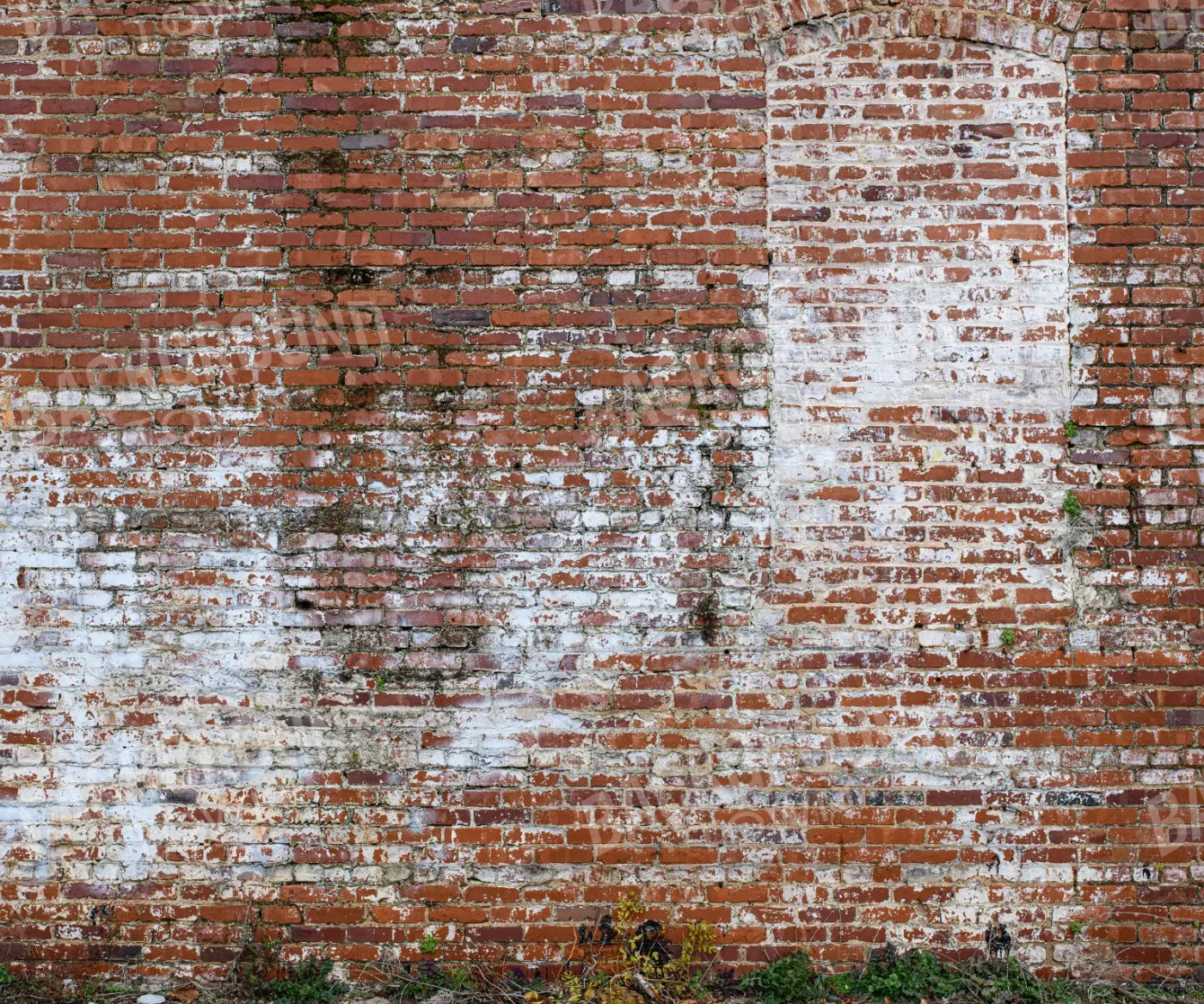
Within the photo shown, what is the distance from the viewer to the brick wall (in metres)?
3.41

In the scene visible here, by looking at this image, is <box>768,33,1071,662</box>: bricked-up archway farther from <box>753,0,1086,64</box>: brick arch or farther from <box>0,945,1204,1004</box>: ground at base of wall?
<box>0,945,1204,1004</box>: ground at base of wall

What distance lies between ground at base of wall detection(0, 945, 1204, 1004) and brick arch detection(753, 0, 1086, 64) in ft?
11.9

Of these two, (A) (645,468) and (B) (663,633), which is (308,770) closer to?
(B) (663,633)

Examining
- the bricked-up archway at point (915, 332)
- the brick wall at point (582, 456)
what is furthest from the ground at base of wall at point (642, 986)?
the bricked-up archway at point (915, 332)

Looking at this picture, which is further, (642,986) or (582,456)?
(582,456)

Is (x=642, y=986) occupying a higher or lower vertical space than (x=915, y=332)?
lower

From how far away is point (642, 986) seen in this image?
326cm

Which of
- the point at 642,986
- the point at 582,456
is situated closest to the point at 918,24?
the point at 582,456

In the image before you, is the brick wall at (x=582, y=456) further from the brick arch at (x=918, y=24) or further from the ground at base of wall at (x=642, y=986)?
the ground at base of wall at (x=642, y=986)

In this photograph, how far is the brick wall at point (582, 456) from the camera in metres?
3.41

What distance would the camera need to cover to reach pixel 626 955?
3.26 m

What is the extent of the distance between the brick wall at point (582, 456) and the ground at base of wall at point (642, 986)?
0.15 m

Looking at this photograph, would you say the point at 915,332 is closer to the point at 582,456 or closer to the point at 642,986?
the point at 582,456

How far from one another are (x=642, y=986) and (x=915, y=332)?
277 centimetres
